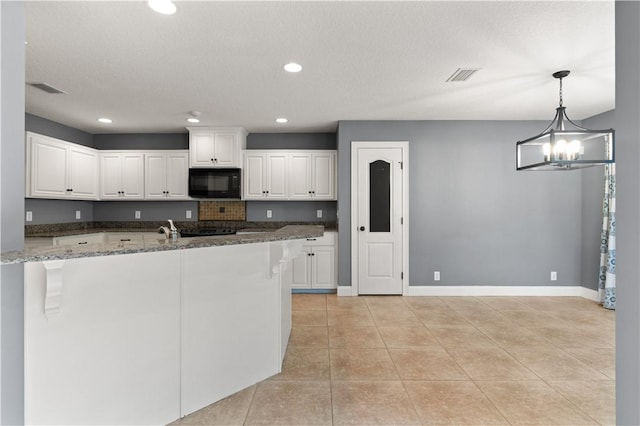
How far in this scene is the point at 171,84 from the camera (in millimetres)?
3449

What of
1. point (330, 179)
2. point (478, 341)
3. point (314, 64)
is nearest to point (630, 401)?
point (478, 341)

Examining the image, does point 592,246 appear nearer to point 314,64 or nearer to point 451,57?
point 451,57

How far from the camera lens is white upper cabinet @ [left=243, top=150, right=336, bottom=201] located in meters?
5.30

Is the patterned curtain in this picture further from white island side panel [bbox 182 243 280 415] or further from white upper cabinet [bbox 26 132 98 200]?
white upper cabinet [bbox 26 132 98 200]

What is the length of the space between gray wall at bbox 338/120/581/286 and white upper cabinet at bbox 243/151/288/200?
38.6 inches

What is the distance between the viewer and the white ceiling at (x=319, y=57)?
2.23 metres

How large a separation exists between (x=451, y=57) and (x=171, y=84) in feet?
8.79

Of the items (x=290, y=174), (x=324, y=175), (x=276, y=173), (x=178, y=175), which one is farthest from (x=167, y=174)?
(x=324, y=175)

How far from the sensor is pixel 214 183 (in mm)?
5176

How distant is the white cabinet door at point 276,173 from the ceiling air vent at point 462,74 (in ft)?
8.99

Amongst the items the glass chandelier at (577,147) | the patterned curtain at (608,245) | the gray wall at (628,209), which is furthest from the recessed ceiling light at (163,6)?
the patterned curtain at (608,245)

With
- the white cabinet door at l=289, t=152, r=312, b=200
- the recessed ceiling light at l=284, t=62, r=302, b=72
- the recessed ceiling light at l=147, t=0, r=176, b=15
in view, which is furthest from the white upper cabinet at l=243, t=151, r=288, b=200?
the recessed ceiling light at l=147, t=0, r=176, b=15

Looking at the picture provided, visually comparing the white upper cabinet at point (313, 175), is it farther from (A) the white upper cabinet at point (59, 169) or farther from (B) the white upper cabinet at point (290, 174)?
(A) the white upper cabinet at point (59, 169)

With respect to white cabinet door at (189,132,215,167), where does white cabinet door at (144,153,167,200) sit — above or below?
below
